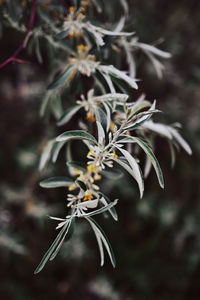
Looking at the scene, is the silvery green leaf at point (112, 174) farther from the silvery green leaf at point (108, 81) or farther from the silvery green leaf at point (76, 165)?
the silvery green leaf at point (108, 81)

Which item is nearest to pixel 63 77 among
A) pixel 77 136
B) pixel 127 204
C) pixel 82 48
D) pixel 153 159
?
pixel 82 48

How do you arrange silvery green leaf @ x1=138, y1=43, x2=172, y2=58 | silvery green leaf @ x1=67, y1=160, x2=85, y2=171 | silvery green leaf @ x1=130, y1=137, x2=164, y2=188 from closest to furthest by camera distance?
silvery green leaf @ x1=130, y1=137, x2=164, y2=188 < silvery green leaf @ x1=67, y1=160, x2=85, y2=171 < silvery green leaf @ x1=138, y1=43, x2=172, y2=58

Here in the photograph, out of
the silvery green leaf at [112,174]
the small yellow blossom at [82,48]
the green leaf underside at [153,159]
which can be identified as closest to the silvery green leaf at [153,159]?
the green leaf underside at [153,159]

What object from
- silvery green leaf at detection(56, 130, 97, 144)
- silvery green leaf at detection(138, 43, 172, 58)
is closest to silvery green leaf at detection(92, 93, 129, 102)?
silvery green leaf at detection(56, 130, 97, 144)

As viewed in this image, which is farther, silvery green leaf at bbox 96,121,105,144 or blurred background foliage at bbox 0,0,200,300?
blurred background foliage at bbox 0,0,200,300

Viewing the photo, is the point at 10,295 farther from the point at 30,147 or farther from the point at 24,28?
the point at 24,28

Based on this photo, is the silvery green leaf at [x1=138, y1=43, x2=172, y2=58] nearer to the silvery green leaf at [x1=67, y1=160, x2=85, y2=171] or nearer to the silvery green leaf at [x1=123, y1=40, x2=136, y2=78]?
the silvery green leaf at [x1=123, y1=40, x2=136, y2=78]
